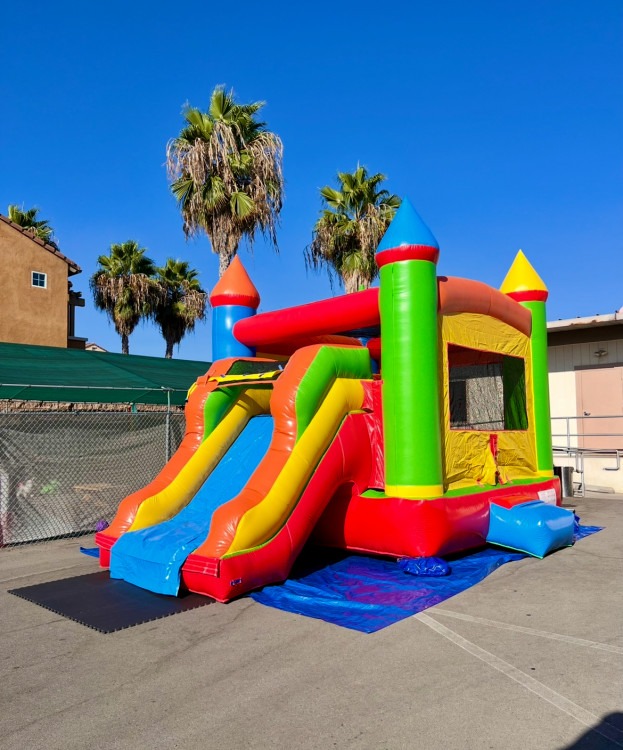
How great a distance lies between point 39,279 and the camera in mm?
19656

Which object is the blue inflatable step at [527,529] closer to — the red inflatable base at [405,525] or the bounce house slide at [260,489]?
the red inflatable base at [405,525]

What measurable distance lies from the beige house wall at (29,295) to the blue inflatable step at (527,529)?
1592cm

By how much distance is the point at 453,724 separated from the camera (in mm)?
3201

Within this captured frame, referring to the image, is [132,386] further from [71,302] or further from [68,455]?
[71,302]

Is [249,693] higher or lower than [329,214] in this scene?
lower

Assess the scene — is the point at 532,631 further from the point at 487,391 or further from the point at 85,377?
the point at 85,377

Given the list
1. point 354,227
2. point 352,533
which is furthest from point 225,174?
point 352,533

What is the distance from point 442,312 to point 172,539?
3.86m

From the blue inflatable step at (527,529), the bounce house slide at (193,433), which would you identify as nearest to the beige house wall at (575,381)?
the blue inflatable step at (527,529)

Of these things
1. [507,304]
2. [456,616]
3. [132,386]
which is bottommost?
[456,616]

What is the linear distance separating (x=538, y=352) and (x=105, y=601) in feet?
22.2

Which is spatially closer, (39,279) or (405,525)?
(405,525)

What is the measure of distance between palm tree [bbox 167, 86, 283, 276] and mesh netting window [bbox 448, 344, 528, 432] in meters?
6.60

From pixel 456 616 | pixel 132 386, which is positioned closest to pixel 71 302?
pixel 132 386
